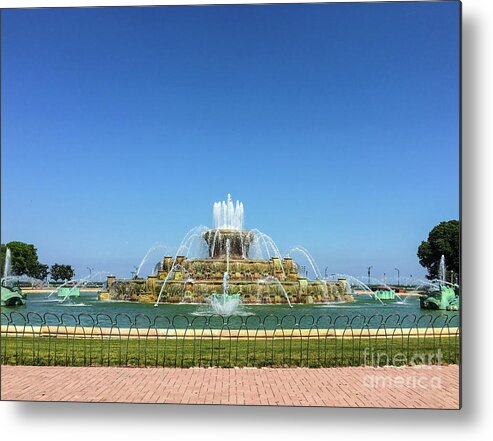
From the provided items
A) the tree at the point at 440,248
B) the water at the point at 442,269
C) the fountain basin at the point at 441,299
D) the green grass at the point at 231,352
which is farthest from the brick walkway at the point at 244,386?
the fountain basin at the point at 441,299

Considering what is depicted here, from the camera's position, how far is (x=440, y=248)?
32.4ft

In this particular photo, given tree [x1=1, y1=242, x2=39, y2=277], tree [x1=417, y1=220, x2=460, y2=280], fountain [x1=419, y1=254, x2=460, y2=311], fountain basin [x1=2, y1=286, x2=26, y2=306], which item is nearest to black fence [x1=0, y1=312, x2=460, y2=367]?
tree [x1=1, y1=242, x2=39, y2=277]

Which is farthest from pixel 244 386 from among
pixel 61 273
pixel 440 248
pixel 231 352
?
pixel 61 273

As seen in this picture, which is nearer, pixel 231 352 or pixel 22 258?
pixel 231 352

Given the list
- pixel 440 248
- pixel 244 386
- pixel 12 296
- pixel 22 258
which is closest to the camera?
pixel 244 386

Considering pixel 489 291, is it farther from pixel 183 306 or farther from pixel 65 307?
pixel 65 307

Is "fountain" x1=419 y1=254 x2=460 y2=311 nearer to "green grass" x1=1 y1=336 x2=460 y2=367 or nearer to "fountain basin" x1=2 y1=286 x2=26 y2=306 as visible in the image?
"green grass" x1=1 y1=336 x2=460 y2=367

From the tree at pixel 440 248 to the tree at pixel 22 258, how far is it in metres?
5.12

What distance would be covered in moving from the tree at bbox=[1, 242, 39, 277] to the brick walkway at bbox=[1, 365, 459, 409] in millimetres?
1518

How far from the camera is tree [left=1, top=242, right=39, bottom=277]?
7.53 metres

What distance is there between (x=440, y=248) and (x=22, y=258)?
6.40 metres

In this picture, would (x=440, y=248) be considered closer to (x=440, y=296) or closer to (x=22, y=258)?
(x=440, y=296)

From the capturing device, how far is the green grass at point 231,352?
685 centimetres

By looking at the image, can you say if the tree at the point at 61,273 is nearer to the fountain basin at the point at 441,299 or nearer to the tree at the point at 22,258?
the tree at the point at 22,258
